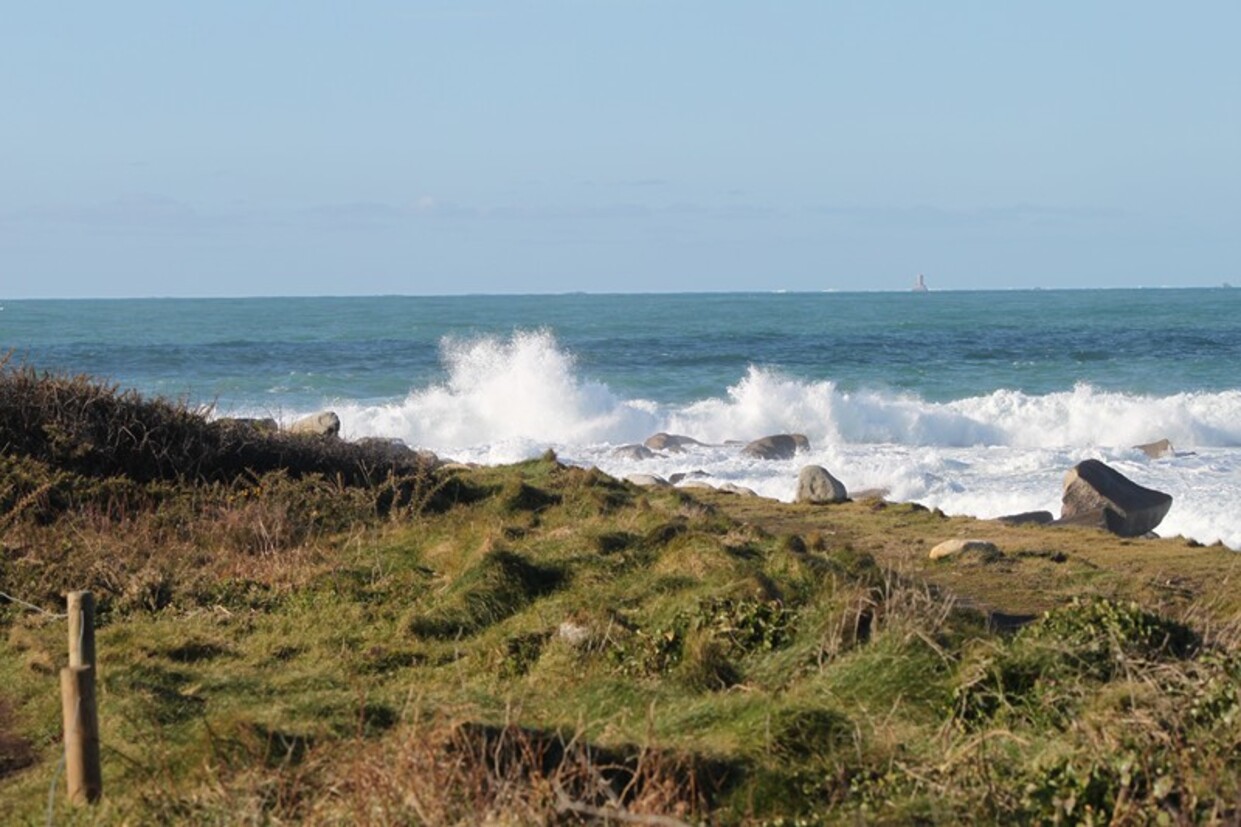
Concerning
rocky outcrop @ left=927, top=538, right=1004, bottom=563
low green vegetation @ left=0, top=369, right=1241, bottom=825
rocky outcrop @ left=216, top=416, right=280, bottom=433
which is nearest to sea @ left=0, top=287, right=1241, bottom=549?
rocky outcrop @ left=216, top=416, right=280, bottom=433

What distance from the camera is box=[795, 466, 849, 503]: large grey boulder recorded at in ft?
67.8

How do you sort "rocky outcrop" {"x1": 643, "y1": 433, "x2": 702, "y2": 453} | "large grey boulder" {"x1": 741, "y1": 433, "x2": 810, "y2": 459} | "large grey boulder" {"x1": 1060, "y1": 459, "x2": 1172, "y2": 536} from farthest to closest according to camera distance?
"rocky outcrop" {"x1": 643, "y1": 433, "x2": 702, "y2": 453}
"large grey boulder" {"x1": 741, "y1": 433, "x2": 810, "y2": 459}
"large grey boulder" {"x1": 1060, "y1": 459, "x2": 1172, "y2": 536}

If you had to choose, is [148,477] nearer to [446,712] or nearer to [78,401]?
[78,401]

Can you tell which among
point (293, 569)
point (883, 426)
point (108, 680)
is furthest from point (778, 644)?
point (883, 426)

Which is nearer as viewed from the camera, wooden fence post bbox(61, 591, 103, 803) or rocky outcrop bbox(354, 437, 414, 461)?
wooden fence post bbox(61, 591, 103, 803)

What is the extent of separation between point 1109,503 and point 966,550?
6.17 meters

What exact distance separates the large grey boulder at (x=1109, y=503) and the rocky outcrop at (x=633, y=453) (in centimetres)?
1066

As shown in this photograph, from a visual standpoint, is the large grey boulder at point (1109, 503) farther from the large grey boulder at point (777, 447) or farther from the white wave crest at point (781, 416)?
the white wave crest at point (781, 416)

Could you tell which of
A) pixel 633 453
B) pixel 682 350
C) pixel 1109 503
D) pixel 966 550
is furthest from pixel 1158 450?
pixel 682 350

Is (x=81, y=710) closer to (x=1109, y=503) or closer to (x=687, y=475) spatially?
(x=1109, y=503)

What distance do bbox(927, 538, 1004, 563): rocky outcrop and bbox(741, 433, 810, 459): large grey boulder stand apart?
15.1 metres

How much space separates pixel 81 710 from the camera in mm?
6246

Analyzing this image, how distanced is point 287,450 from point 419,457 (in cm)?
141

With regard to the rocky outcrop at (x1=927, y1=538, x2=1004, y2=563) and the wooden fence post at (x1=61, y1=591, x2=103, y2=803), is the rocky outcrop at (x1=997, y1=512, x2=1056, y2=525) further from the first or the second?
the wooden fence post at (x1=61, y1=591, x2=103, y2=803)
